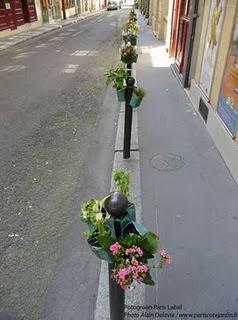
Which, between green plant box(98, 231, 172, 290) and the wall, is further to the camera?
the wall

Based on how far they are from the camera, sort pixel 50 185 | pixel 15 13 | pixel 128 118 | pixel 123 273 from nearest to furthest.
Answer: pixel 123 273 < pixel 50 185 < pixel 128 118 < pixel 15 13

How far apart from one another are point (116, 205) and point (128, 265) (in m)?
0.33

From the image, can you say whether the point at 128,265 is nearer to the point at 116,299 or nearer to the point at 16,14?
the point at 116,299

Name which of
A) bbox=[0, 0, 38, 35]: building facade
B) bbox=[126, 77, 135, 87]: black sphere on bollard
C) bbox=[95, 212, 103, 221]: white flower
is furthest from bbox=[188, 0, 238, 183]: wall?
bbox=[0, 0, 38, 35]: building facade

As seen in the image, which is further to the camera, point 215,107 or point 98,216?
point 215,107

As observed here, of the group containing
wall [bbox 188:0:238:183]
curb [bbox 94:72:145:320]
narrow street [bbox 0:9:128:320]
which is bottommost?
narrow street [bbox 0:9:128:320]

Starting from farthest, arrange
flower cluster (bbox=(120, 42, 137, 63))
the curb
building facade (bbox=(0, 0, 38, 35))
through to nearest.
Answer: building facade (bbox=(0, 0, 38, 35)) → flower cluster (bbox=(120, 42, 137, 63)) → the curb

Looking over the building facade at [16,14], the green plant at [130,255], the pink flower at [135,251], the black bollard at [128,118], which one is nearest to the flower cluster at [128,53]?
the black bollard at [128,118]

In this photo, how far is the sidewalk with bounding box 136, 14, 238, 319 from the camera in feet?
8.64

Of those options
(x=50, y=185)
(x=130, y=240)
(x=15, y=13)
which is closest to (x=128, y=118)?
(x=50, y=185)

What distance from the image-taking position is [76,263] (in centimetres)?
303

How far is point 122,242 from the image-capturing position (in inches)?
66.2

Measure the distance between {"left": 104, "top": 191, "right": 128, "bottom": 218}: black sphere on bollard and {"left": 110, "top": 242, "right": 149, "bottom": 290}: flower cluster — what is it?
0.57ft

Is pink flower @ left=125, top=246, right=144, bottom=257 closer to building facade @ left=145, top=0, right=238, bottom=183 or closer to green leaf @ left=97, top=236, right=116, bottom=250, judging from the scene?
green leaf @ left=97, top=236, right=116, bottom=250
